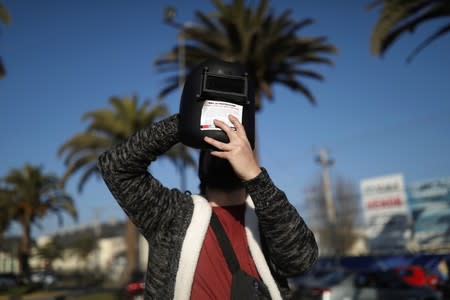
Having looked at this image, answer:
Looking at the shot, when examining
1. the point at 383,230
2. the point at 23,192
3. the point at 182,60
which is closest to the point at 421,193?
the point at 383,230

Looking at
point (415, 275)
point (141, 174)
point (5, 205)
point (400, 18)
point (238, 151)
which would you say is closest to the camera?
point (238, 151)

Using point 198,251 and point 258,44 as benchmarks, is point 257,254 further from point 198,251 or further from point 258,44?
point 258,44

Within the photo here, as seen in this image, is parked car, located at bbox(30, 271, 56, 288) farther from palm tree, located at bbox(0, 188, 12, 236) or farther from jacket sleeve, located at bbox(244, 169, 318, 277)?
jacket sleeve, located at bbox(244, 169, 318, 277)

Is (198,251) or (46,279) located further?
(46,279)

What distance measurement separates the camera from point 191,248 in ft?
4.93

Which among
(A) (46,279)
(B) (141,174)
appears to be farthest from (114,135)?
(B) (141,174)

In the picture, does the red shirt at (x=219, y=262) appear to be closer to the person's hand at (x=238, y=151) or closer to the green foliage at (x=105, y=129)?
the person's hand at (x=238, y=151)

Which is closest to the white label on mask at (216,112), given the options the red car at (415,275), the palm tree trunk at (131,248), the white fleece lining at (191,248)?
the white fleece lining at (191,248)

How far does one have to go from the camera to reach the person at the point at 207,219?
1.36 m

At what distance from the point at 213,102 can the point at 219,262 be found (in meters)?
0.60

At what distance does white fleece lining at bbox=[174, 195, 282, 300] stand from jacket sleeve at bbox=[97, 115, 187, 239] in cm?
12

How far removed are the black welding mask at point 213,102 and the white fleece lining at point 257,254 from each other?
0.33 m

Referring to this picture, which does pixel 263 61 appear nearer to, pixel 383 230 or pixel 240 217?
pixel 240 217

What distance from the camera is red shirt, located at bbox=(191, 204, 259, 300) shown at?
57.9 inches
